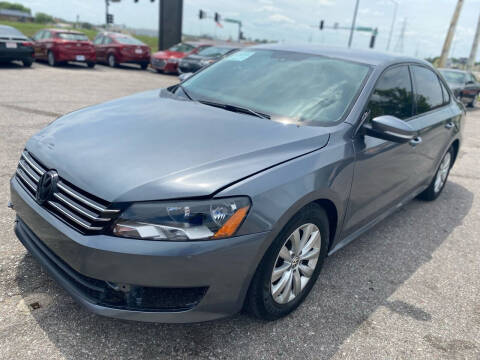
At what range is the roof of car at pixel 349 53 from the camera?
335 centimetres

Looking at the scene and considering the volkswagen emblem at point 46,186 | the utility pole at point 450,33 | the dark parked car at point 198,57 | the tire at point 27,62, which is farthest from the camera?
the utility pole at point 450,33

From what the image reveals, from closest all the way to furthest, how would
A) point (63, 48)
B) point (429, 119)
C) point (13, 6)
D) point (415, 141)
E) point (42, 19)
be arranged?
1. point (415, 141)
2. point (429, 119)
3. point (63, 48)
4. point (42, 19)
5. point (13, 6)

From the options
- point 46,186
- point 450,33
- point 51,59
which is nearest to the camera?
point 46,186

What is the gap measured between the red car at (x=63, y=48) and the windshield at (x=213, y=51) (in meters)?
4.55

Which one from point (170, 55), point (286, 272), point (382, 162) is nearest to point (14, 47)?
point (170, 55)

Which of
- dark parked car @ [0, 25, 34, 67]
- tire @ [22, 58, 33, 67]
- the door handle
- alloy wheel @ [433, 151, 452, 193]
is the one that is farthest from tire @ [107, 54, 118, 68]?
the door handle

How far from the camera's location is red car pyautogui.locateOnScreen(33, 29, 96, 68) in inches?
648

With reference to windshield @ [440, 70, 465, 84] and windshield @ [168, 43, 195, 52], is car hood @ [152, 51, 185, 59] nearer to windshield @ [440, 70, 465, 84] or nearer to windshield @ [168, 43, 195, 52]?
windshield @ [168, 43, 195, 52]

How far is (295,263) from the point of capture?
8.28 ft

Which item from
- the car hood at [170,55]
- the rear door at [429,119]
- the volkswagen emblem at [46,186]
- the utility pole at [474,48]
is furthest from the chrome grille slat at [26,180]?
the utility pole at [474,48]

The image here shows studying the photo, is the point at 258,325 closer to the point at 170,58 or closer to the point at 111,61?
the point at 170,58

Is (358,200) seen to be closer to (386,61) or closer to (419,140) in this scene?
(419,140)

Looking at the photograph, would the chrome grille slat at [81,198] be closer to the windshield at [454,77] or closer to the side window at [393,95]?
the side window at [393,95]

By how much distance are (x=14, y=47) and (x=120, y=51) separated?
16.0 ft
